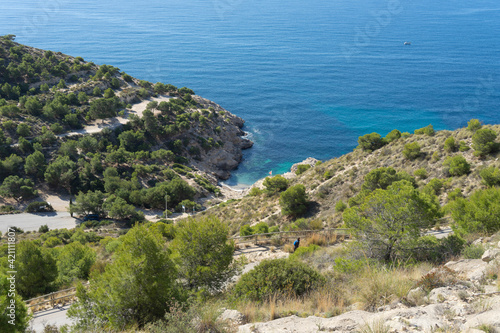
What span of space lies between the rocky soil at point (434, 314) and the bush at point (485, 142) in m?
18.9

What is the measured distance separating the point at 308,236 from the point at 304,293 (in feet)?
30.1

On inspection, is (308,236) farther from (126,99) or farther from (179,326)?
(126,99)

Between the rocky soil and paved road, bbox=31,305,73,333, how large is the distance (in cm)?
794

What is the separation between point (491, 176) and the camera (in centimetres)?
1962

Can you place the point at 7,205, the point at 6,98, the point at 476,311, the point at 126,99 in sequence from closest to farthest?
the point at 476,311, the point at 7,205, the point at 6,98, the point at 126,99

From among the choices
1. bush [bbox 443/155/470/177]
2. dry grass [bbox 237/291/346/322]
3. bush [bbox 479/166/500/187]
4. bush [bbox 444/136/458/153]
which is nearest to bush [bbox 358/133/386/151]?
bush [bbox 444/136/458/153]

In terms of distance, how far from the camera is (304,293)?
32.4 ft

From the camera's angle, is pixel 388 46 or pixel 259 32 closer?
pixel 388 46

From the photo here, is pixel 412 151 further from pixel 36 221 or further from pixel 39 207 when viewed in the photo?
pixel 39 207

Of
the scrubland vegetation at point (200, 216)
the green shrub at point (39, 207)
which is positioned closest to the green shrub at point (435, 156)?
the scrubland vegetation at point (200, 216)

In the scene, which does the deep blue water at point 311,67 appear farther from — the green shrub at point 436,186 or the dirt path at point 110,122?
the green shrub at point 436,186

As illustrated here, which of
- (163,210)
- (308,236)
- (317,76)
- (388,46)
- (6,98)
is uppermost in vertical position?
(388,46)

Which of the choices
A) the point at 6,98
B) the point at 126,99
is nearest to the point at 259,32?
the point at 126,99

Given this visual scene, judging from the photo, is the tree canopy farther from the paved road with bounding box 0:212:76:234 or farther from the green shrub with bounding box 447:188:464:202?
the paved road with bounding box 0:212:76:234
